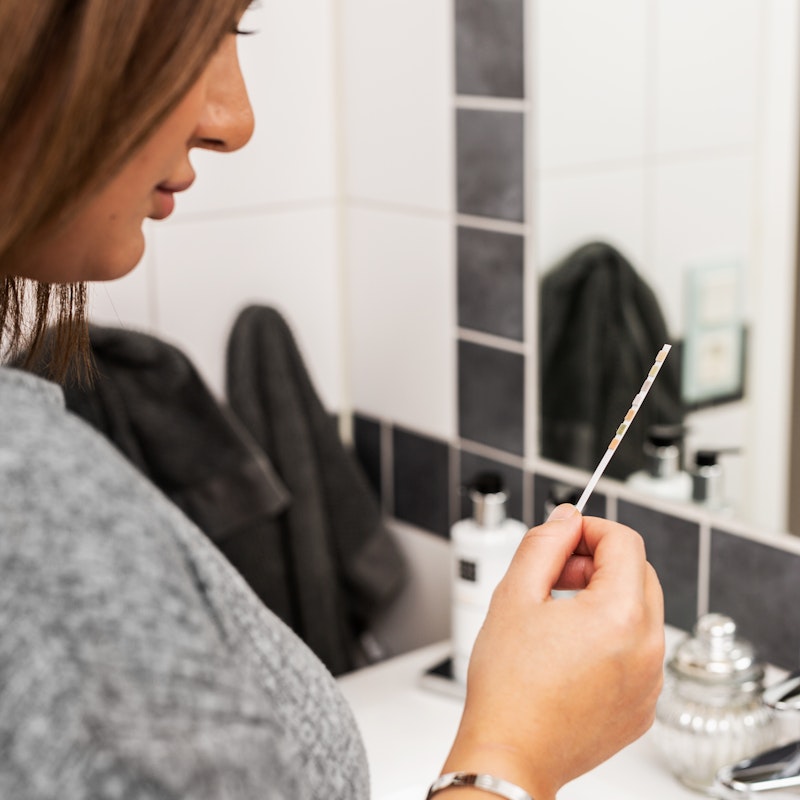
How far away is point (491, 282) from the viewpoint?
52.3 inches

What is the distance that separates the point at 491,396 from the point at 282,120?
408 mm

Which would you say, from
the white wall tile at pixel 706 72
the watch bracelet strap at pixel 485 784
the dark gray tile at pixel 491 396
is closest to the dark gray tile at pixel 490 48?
the white wall tile at pixel 706 72

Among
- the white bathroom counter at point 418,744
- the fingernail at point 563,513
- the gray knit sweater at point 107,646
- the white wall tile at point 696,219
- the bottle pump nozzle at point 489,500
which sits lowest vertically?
the white bathroom counter at point 418,744

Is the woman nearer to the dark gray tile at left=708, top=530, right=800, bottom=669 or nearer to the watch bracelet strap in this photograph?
the watch bracelet strap

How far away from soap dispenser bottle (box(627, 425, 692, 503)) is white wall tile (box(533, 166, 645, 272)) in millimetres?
168

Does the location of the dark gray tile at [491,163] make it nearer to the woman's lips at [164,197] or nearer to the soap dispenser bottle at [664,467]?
the soap dispenser bottle at [664,467]

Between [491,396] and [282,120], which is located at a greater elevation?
[282,120]

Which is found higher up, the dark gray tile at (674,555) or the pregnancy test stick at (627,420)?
the pregnancy test stick at (627,420)

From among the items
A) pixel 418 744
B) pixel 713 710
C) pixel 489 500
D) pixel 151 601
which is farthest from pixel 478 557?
pixel 151 601

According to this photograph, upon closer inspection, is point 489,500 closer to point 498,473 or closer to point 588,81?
point 498,473

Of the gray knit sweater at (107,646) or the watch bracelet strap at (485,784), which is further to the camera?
the watch bracelet strap at (485,784)

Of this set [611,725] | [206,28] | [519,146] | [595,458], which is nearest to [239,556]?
[595,458]

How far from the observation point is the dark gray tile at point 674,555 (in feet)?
3.84

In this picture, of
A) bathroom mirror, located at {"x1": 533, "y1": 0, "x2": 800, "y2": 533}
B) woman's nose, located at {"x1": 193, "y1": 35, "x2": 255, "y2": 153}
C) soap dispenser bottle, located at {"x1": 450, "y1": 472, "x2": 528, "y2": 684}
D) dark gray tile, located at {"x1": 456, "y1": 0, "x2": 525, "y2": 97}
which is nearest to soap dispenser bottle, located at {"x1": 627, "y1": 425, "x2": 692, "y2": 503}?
bathroom mirror, located at {"x1": 533, "y1": 0, "x2": 800, "y2": 533}
